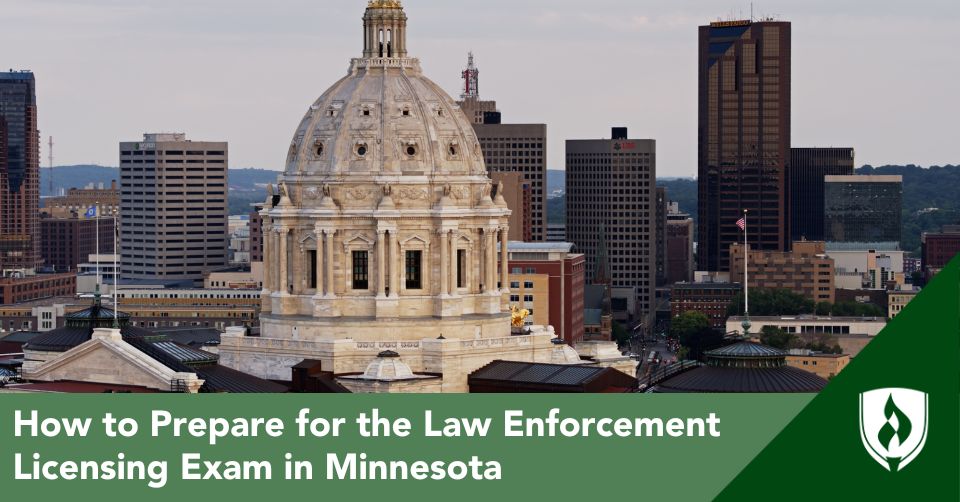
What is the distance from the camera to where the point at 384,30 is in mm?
183250

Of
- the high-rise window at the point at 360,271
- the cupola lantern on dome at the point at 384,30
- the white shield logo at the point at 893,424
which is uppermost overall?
the cupola lantern on dome at the point at 384,30

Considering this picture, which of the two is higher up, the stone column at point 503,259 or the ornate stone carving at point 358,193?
the ornate stone carving at point 358,193

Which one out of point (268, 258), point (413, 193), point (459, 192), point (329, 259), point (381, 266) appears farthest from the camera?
point (268, 258)

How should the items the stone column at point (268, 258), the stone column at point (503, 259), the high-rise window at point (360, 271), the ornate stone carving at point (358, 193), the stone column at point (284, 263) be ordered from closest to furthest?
the ornate stone carving at point (358, 193), the high-rise window at point (360, 271), the stone column at point (284, 263), the stone column at point (268, 258), the stone column at point (503, 259)

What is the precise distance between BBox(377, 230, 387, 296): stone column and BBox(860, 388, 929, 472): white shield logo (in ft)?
273

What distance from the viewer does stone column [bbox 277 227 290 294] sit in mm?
180750

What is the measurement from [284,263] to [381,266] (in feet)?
21.7

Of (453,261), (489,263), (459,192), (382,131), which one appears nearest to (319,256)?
(453,261)

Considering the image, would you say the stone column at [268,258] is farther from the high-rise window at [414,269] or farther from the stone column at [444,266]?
the stone column at [444,266]

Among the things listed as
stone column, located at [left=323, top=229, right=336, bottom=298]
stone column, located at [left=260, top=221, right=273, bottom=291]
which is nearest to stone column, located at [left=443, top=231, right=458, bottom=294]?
stone column, located at [left=323, top=229, right=336, bottom=298]

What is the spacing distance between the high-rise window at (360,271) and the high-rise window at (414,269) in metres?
2.46

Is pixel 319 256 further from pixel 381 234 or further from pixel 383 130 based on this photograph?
pixel 383 130

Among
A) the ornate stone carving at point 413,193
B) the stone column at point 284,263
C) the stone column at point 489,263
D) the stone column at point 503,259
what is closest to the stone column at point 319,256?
the stone column at point 284,263

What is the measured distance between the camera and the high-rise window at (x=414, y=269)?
17850cm
